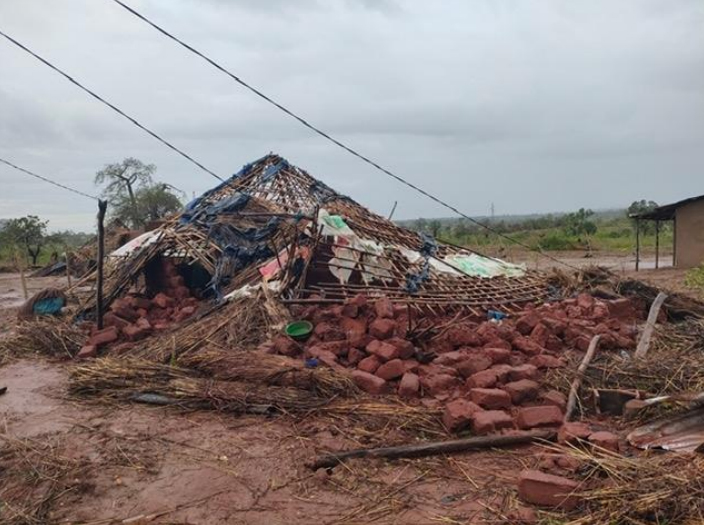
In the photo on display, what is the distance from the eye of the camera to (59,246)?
3491 cm

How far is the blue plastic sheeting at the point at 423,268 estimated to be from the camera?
8203 mm

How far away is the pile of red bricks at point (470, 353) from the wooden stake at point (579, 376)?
0.08 metres

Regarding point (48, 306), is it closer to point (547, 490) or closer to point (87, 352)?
point (87, 352)

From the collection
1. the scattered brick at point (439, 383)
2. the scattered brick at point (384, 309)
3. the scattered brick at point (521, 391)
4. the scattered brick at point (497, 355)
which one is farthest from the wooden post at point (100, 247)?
the scattered brick at point (521, 391)

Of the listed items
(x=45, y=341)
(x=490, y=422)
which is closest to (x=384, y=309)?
(x=490, y=422)

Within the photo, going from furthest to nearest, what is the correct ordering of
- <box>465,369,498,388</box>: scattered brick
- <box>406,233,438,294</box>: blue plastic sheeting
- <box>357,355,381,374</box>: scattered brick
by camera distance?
<box>406,233,438,294</box>: blue plastic sheeting < <box>357,355,381,374</box>: scattered brick < <box>465,369,498,388</box>: scattered brick

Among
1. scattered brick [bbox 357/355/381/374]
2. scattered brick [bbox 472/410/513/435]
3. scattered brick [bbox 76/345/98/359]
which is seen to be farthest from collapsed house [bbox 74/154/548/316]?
scattered brick [bbox 472/410/513/435]

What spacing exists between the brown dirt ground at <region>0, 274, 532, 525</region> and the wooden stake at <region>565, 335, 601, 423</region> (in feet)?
2.63

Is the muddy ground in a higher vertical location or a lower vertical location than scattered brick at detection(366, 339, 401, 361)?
lower

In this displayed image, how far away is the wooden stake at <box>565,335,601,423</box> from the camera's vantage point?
4.57m

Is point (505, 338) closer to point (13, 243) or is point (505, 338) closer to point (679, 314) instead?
point (679, 314)

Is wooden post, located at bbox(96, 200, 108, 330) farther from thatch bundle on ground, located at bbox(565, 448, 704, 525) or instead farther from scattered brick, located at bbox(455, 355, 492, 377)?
thatch bundle on ground, located at bbox(565, 448, 704, 525)

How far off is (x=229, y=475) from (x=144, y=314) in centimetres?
541

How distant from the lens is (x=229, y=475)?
3.92m
